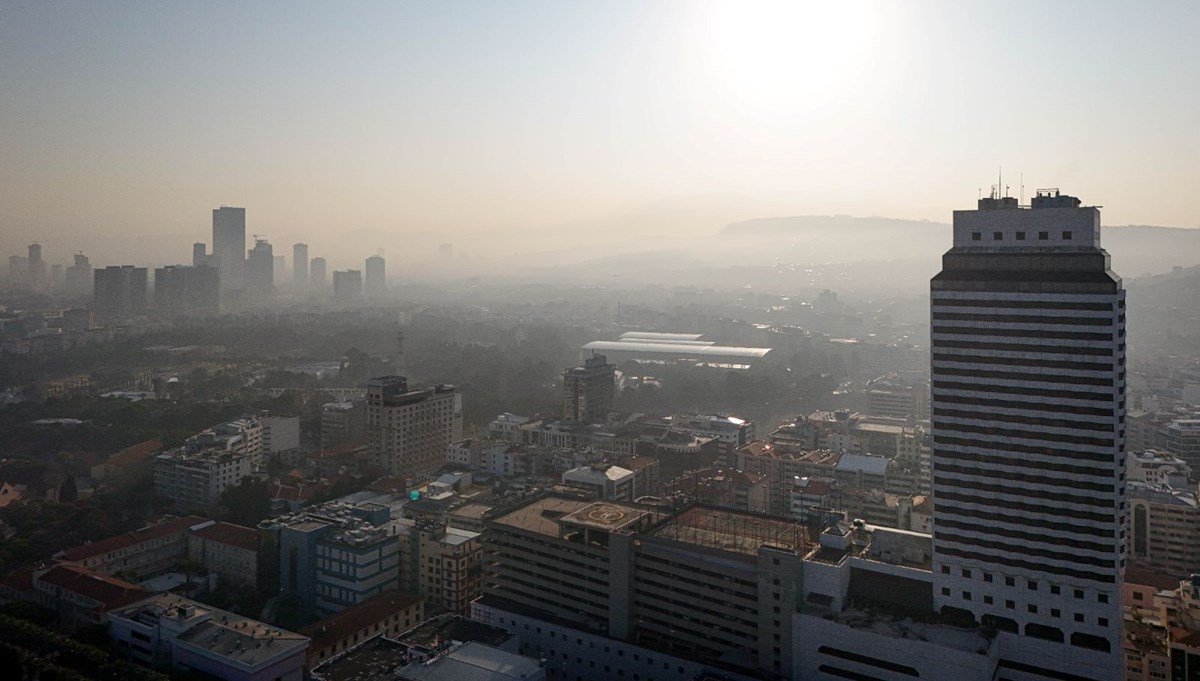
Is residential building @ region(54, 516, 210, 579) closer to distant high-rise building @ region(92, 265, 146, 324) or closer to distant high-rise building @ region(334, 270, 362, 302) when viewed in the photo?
distant high-rise building @ region(92, 265, 146, 324)

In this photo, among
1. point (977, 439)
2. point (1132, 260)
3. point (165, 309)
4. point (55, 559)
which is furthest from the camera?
point (1132, 260)

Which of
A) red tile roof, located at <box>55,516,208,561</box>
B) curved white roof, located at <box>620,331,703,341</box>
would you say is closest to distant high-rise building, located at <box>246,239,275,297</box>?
curved white roof, located at <box>620,331,703,341</box>

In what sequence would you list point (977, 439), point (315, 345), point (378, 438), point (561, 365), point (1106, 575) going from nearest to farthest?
point (1106, 575)
point (977, 439)
point (378, 438)
point (561, 365)
point (315, 345)

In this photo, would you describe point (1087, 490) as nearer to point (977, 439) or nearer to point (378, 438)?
point (977, 439)

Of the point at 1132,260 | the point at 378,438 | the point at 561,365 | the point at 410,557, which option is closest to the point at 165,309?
the point at 561,365

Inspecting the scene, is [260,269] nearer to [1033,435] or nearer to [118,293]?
[118,293]

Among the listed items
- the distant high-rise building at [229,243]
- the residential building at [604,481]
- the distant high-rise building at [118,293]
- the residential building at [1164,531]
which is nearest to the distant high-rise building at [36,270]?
the distant high-rise building at [118,293]
